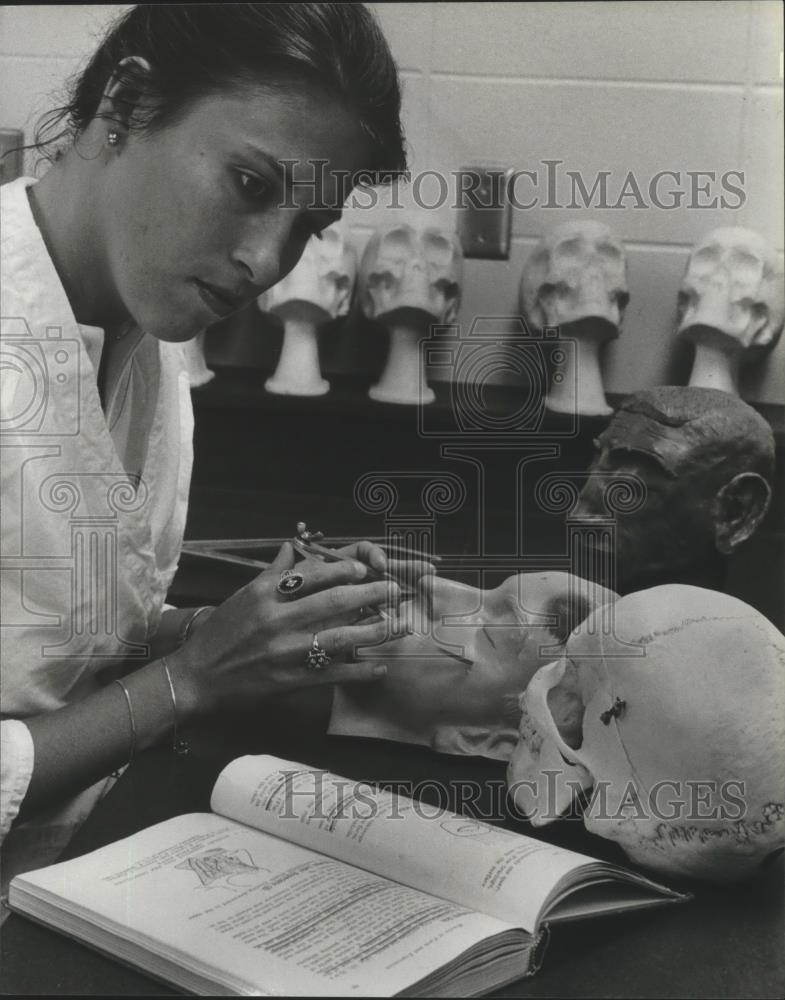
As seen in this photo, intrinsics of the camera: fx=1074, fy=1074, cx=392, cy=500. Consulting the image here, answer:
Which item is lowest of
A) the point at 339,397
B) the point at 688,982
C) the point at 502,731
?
the point at 688,982

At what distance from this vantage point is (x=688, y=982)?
2.26 ft

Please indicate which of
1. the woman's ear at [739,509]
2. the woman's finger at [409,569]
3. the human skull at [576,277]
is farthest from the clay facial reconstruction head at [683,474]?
the woman's finger at [409,569]

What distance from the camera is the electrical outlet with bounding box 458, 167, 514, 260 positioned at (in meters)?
0.96

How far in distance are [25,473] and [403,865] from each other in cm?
41

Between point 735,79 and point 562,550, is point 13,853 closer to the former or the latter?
point 562,550

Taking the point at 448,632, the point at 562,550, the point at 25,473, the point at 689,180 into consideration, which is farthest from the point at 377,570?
the point at 689,180

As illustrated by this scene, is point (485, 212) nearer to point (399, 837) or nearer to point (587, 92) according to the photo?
point (587, 92)

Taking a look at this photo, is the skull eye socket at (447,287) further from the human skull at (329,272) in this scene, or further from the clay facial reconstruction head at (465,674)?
the clay facial reconstruction head at (465,674)

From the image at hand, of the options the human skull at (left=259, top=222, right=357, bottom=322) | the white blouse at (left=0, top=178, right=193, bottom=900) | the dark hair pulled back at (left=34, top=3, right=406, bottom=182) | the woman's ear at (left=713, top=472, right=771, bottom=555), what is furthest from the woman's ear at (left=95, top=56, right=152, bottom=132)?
the woman's ear at (left=713, top=472, right=771, bottom=555)

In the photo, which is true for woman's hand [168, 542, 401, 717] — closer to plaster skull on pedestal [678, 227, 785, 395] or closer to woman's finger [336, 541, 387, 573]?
woman's finger [336, 541, 387, 573]

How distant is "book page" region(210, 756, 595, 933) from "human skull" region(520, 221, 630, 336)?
485mm

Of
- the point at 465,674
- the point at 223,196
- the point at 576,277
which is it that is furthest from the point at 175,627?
the point at 576,277

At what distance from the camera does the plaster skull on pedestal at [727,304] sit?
104 centimetres

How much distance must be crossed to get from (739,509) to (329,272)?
1.64 feet
